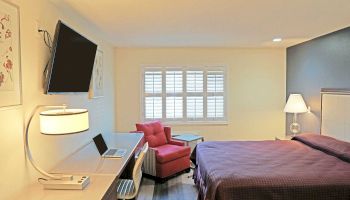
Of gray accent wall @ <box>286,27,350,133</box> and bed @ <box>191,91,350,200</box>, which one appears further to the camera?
gray accent wall @ <box>286,27,350,133</box>

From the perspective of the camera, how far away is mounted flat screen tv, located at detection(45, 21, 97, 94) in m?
2.23

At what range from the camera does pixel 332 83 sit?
4156 millimetres

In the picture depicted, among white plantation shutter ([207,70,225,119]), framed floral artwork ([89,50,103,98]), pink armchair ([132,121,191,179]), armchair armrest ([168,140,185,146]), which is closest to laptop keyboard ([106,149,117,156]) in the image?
framed floral artwork ([89,50,103,98])

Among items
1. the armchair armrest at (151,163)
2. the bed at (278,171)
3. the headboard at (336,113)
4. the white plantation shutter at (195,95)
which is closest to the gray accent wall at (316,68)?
the headboard at (336,113)

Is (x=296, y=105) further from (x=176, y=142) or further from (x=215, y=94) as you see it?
(x=176, y=142)

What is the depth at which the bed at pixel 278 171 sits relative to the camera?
2438 mm

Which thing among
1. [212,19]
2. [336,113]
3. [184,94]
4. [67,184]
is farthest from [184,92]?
[67,184]

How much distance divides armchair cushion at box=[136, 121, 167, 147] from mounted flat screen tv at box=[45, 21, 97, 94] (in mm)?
1826

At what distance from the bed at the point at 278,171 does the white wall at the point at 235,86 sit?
6.78 ft

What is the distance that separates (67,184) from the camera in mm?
1999

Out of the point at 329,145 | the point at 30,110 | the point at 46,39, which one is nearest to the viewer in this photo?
the point at 30,110

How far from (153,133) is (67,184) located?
2801 millimetres

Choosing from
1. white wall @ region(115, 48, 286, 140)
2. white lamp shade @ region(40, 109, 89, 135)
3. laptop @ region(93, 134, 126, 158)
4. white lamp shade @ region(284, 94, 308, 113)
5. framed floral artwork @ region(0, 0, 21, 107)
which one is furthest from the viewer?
white wall @ region(115, 48, 286, 140)

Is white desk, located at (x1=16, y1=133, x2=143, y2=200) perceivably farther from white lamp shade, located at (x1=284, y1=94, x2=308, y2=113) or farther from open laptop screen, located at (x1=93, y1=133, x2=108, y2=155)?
white lamp shade, located at (x1=284, y1=94, x2=308, y2=113)
